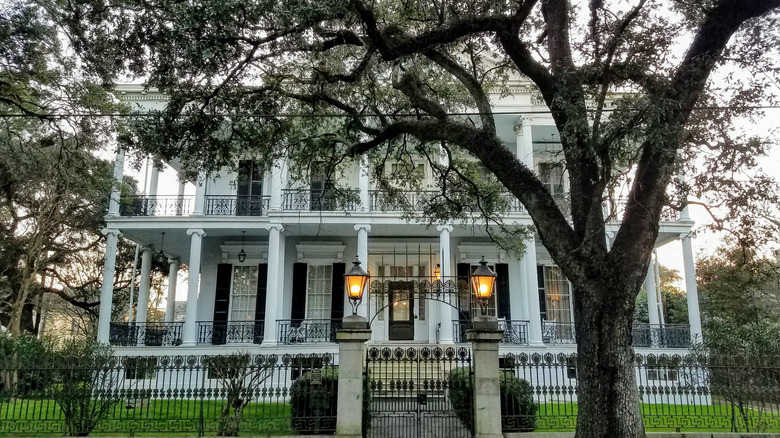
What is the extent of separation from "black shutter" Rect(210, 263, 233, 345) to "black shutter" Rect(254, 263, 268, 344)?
0.93 meters

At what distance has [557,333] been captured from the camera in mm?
15016

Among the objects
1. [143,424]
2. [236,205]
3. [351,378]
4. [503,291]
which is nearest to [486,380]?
[351,378]

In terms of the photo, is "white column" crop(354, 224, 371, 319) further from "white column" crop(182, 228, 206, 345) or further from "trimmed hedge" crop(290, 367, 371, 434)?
"trimmed hedge" crop(290, 367, 371, 434)

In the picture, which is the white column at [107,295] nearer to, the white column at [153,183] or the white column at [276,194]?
the white column at [153,183]

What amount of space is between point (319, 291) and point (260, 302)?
71.2 inches

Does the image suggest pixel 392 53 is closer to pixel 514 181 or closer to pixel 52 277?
pixel 514 181

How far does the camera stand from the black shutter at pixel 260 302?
14.8m

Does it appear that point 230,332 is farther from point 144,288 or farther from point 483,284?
point 483,284

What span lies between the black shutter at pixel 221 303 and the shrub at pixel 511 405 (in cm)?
915

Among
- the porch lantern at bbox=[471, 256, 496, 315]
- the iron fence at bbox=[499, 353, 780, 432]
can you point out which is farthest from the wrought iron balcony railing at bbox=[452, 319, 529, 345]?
the porch lantern at bbox=[471, 256, 496, 315]

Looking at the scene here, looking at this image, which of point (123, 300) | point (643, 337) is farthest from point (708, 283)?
point (123, 300)

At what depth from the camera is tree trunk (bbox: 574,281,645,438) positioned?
5387mm

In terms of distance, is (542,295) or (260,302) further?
(542,295)

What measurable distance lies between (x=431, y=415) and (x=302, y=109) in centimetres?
587
